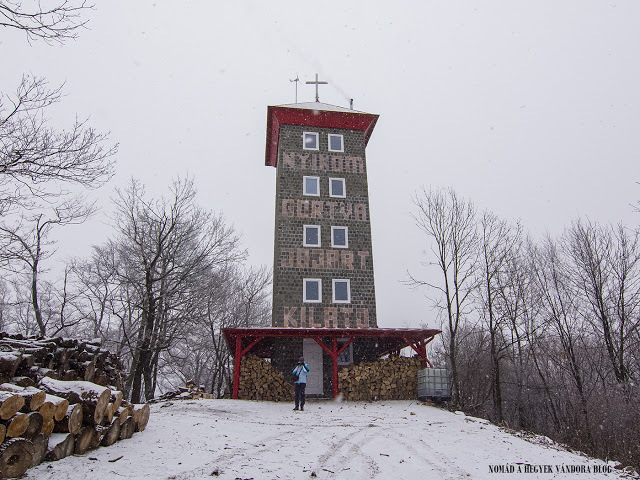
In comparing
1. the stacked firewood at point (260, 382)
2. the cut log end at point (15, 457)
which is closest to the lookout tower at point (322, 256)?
the stacked firewood at point (260, 382)

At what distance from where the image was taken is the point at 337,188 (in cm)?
2317

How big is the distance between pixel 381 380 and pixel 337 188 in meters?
10.0

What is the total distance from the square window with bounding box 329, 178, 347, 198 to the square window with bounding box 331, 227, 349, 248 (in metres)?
1.94

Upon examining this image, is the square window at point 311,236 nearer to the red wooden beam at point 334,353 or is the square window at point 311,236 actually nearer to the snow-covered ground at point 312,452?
the red wooden beam at point 334,353

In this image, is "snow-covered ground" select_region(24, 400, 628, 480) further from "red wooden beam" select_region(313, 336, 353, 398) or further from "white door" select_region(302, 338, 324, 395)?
"white door" select_region(302, 338, 324, 395)

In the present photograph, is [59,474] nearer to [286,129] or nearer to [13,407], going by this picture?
[13,407]

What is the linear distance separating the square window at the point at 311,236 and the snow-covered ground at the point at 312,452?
387 inches

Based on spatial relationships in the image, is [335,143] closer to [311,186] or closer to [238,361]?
[311,186]

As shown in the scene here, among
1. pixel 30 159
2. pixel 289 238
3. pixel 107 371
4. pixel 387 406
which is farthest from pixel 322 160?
pixel 30 159

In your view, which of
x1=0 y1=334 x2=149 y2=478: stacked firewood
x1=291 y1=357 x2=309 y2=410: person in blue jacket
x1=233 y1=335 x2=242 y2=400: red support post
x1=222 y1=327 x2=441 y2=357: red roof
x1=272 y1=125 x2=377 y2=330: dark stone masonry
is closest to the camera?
x1=0 y1=334 x2=149 y2=478: stacked firewood

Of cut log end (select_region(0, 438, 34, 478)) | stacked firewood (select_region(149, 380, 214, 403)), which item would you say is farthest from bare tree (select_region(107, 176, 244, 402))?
cut log end (select_region(0, 438, 34, 478))

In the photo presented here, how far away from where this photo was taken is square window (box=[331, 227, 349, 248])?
22.0 metres

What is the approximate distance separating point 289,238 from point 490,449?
14.0 m

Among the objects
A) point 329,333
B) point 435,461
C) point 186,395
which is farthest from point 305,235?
point 435,461
